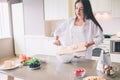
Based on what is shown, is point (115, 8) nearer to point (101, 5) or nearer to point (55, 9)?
point (101, 5)

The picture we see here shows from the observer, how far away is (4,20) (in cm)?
530

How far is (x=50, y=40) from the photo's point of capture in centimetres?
443

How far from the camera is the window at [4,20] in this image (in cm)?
523

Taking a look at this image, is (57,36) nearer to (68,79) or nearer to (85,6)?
(85,6)

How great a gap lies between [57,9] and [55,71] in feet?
9.71

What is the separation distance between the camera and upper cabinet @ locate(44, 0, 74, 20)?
416 centimetres

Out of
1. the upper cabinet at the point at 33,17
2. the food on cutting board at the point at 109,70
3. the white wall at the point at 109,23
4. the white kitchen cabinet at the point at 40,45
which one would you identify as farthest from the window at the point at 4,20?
the food on cutting board at the point at 109,70

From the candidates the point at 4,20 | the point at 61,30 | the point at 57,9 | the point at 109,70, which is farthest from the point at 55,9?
the point at 109,70

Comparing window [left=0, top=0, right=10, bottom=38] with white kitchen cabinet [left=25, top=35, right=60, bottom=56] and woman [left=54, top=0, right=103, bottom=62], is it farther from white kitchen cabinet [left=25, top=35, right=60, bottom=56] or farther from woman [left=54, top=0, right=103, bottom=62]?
woman [left=54, top=0, right=103, bottom=62]

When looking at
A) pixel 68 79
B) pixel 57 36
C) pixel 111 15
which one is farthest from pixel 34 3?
pixel 68 79

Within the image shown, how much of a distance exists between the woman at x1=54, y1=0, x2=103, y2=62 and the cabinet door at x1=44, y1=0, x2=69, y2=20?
2.03 m

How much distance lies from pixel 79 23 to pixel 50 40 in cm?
233

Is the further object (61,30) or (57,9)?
(57,9)

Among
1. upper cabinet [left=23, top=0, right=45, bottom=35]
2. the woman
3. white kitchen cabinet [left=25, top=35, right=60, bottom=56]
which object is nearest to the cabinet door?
upper cabinet [left=23, top=0, right=45, bottom=35]
